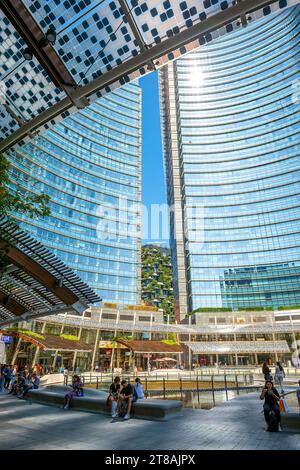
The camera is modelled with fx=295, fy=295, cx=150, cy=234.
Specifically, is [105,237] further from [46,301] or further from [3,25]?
Answer: [3,25]

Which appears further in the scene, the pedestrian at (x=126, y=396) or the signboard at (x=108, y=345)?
the signboard at (x=108, y=345)

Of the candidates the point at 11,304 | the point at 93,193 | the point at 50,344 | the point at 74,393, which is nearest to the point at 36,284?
the point at 11,304

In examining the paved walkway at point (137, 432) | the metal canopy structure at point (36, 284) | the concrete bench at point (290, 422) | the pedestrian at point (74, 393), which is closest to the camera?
the paved walkway at point (137, 432)

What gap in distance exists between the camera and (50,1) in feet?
20.2

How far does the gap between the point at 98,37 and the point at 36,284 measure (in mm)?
10419

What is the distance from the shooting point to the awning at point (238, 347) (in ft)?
186

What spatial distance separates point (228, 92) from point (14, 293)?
10163 cm

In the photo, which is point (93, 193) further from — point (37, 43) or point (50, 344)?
point (37, 43)

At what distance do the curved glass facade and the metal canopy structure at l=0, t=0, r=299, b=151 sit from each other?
5077 cm

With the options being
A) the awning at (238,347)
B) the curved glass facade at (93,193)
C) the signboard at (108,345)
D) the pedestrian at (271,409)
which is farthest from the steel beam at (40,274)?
the awning at (238,347)

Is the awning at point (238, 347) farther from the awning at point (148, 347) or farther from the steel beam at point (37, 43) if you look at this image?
the steel beam at point (37, 43)

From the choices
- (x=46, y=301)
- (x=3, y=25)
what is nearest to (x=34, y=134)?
(x=3, y=25)

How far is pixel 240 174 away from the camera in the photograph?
86812 mm

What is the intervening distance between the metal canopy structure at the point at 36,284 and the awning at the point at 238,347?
155ft
